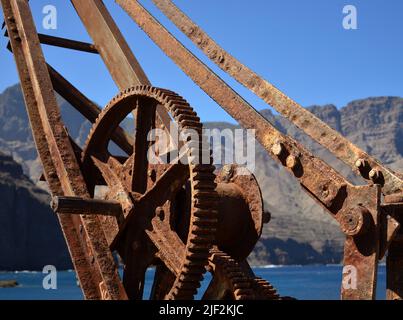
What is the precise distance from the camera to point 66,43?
310 inches

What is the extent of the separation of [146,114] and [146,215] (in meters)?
0.84

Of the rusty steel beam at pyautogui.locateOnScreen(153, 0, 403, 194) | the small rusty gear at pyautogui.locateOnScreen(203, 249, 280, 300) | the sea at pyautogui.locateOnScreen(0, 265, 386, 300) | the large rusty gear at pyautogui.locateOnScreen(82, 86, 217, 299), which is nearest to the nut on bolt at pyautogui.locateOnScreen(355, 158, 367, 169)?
the rusty steel beam at pyautogui.locateOnScreen(153, 0, 403, 194)

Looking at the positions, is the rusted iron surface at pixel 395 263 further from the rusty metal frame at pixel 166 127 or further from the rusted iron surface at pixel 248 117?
the rusted iron surface at pixel 248 117

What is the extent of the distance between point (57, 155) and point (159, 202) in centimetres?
132

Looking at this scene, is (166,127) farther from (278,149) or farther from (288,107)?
(278,149)

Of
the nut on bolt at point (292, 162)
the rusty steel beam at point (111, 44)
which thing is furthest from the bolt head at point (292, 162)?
the rusty steel beam at point (111, 44)

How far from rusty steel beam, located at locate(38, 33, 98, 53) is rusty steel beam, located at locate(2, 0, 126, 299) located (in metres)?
0.53

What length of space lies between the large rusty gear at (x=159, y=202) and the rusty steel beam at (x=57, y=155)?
0.64ft

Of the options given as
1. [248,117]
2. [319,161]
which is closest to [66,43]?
[248,117]

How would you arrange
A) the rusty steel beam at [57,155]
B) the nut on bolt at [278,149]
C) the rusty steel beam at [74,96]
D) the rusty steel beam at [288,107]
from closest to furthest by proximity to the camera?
the nut on bolt at [278,149] → the rusty steel beam at [288,107] → the rusty steel beam at [57,155] → the rusty steel beam at [74,96]

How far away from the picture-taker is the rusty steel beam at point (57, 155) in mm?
5199

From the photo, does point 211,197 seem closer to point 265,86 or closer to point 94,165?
point 265,86
